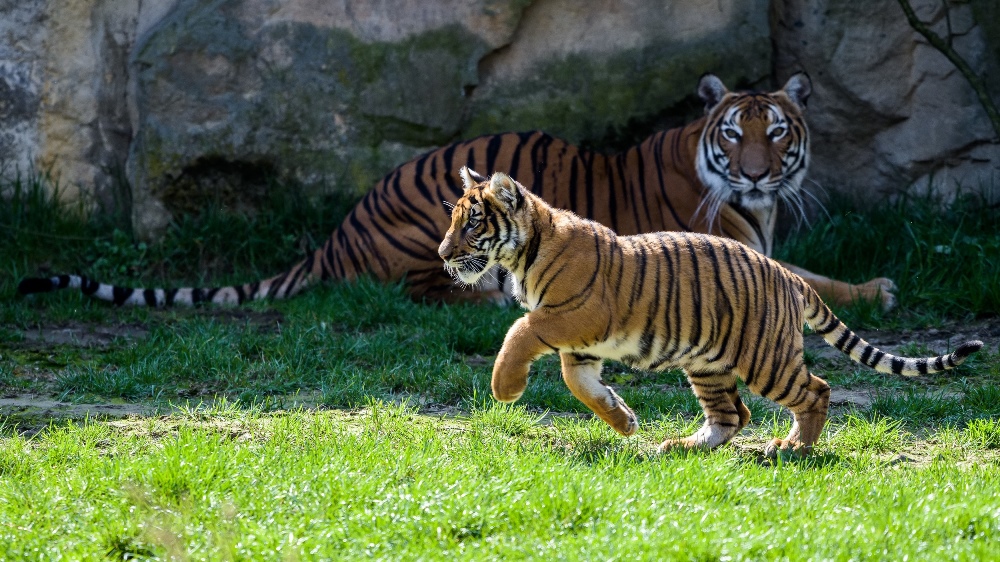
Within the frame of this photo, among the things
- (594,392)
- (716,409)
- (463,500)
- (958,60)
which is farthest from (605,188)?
(463,500)

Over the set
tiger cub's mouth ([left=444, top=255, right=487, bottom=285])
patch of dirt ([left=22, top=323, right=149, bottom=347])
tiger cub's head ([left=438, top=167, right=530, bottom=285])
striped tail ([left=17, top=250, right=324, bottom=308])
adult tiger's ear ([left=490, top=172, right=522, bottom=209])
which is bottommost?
patch of dirt ([left=22, top=323, right=149, bottom=347])

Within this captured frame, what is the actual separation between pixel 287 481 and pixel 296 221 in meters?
4.51

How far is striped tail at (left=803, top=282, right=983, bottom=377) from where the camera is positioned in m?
4.41

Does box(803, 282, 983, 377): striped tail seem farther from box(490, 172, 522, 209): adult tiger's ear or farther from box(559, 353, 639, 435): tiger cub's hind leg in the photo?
box(490, 172, 522, 209): adult tiger's ear

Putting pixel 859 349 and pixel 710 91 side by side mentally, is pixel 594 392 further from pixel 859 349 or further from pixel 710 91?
pixel 710 91

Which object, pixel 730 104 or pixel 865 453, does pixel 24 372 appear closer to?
pixel 865 453

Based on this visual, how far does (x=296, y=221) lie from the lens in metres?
7.96

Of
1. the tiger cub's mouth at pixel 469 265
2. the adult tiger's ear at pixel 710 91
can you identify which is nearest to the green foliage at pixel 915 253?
the adult tiger's ear at pixel 710 91

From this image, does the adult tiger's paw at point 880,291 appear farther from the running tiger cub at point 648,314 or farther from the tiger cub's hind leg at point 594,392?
the tiger cub's hind leg at point 594,392

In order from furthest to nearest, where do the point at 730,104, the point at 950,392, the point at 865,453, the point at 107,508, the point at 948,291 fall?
the point at 730,104 → the point at 948,291 → the point at 950,392 → the point at 865,453 → the point at 107,508

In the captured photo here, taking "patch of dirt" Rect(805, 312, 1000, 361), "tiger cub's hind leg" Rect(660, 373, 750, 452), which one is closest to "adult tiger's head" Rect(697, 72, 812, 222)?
"patch of dirt" Rect(805, 312, 1000, 361)

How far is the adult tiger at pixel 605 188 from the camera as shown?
23.5 feet

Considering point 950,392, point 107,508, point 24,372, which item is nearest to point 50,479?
point 107,508

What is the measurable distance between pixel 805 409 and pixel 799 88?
11.8 feet
